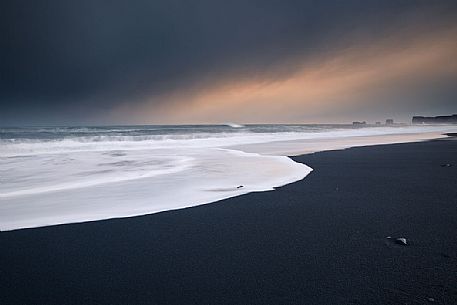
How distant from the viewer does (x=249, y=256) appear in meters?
2.73

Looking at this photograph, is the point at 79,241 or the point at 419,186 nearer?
the point at 79,241

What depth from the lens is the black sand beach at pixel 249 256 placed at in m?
2.12

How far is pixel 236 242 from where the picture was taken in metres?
3.07

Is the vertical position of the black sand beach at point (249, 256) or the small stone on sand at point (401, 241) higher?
the small stone on sand at point (401, 241)

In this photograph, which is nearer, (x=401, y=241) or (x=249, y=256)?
(x=249, y=256)

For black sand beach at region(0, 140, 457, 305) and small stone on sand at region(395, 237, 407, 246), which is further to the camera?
small stone on sand at region(395, 237, 407, 246)

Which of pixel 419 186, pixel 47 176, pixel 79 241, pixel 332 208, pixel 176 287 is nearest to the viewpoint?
pixel 176 287

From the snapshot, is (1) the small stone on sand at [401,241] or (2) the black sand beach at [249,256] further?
(1) the small stone on sand at [401,241]

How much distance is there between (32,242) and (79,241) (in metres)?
0.48

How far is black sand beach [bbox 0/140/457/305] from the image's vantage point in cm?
212

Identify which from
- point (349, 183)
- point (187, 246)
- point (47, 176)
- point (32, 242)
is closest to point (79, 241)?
point (32, 242)

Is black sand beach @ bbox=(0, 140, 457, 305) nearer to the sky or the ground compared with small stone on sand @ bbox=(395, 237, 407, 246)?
nearer to the ground

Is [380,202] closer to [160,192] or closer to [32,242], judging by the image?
[160,192]

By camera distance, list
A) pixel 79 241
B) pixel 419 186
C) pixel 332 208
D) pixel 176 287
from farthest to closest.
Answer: pixel 419 186 < pixel 332 208 < pixel 79 241 < pixel 176 287
